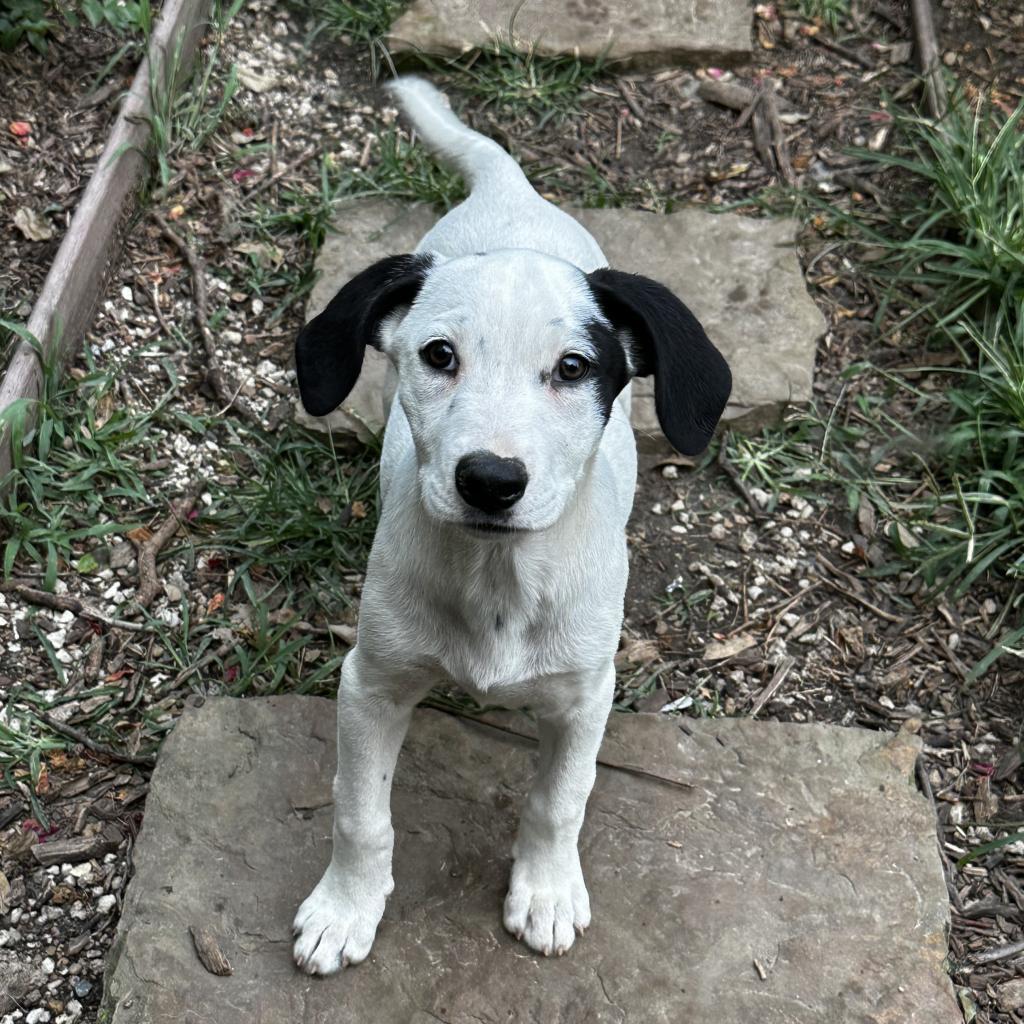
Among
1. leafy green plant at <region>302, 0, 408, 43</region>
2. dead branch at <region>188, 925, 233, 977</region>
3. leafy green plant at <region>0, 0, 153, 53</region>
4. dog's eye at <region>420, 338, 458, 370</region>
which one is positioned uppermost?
dog's eye at <region>420, 338, 458, 370</region>

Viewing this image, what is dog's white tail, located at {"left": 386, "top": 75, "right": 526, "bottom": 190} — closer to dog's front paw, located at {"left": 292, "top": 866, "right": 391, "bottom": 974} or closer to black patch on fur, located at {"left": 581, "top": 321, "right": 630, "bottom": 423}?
black patch on fur, located at {"left": 581, "top": 321, "right": 630, "bottom": 423}

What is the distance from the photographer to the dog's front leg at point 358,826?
3215 mm

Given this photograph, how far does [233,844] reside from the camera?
11.7 feet

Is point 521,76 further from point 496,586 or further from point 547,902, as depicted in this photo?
point 547,902

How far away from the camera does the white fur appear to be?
2691 millimetres

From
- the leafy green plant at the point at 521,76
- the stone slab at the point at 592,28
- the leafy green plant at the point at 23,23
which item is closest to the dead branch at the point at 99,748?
the leafy green plant at the point at 23,23

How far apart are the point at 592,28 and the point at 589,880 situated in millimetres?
4354

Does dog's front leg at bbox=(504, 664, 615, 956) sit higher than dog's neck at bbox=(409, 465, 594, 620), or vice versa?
dog's neck at bbox=(409, 465, 594, 620)

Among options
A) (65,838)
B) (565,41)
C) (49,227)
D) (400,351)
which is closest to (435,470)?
(400,351)

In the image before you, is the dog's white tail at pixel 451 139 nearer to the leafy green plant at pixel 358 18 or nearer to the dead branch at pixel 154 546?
the leafy green plant at pixel 358 18

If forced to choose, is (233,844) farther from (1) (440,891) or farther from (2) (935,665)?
(2) (935,665)

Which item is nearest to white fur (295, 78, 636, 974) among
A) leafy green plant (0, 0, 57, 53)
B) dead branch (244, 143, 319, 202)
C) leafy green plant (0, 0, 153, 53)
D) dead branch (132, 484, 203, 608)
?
dead branch (132, 484, 203, 608)

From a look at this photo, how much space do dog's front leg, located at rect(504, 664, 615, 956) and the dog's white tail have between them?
81.6 inches

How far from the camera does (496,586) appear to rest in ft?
9.85
